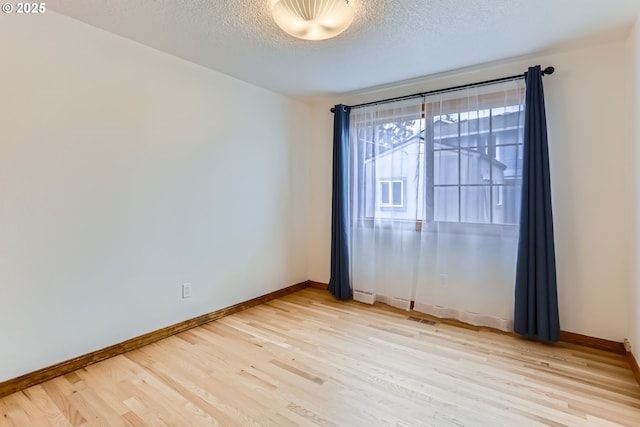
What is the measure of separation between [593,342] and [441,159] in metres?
1.81

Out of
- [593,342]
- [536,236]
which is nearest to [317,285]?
[536,236]

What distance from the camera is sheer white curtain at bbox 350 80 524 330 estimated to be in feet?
8.83

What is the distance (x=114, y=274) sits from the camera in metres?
2.30

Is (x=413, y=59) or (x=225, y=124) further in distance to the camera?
(x=225, y=124)

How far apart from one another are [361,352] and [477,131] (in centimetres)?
205

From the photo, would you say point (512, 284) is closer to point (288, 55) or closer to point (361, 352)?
point (361, 352)

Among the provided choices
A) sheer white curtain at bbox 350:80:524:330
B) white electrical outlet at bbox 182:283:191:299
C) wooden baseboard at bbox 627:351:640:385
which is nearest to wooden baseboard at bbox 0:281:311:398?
white electrical outlet at bbox 182:283:191:299

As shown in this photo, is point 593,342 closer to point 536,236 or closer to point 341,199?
point 536,236

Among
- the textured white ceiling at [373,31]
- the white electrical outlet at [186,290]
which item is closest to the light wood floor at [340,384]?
the white electrical outlet at [186,290]

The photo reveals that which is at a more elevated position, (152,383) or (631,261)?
(631,261)

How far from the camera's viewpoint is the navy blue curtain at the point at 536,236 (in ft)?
7.97

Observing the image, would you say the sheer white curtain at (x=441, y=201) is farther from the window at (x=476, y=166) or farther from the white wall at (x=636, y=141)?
the white wall at (x=636, y=141)

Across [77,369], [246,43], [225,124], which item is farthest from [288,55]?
[77,369]

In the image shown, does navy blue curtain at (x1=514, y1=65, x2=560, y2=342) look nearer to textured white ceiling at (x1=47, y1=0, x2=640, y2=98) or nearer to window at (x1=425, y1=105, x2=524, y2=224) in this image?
window at (x1=425, y1=105, x2=524, y2=224)
